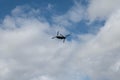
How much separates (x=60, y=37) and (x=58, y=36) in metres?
1.65

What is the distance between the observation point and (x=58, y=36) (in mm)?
69188

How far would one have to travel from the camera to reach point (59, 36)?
6919cm

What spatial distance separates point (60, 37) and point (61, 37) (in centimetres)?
108

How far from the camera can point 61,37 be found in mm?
68750

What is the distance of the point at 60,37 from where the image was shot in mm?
69562

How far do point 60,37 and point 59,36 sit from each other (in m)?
1.08

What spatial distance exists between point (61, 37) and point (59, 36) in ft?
5.48
